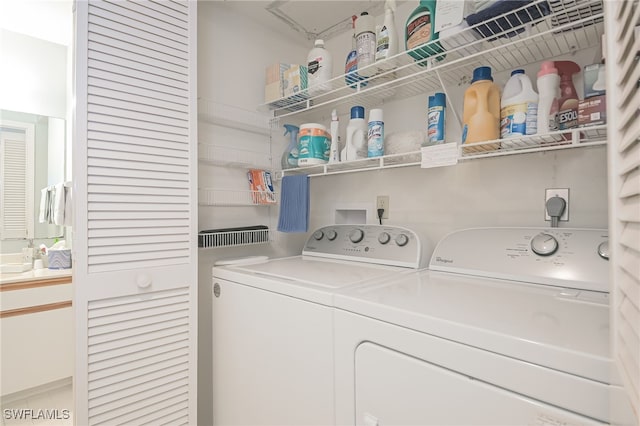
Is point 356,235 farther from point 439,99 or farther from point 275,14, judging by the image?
point 275,14

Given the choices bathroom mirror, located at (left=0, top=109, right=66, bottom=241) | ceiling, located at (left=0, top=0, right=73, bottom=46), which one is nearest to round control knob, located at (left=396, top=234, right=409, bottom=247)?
ceiling, located at (left=0, top=0, right=73, bottom=46)

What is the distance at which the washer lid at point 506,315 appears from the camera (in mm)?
634

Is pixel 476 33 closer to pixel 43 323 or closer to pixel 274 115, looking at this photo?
pixel 274 115

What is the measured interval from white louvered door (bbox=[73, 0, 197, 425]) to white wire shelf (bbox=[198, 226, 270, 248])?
0.08m

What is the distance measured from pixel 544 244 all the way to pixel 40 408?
135 inches

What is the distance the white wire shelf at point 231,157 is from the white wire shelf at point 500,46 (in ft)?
1.59

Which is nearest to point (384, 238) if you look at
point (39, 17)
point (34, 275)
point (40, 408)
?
point (34, 275)

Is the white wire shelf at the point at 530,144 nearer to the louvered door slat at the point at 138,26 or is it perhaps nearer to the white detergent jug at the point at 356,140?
the white detergent jug at the point at 356,140

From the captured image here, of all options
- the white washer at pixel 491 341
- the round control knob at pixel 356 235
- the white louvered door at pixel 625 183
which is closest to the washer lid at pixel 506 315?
the white washer at pixel 491 341

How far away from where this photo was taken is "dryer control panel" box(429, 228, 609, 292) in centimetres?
103

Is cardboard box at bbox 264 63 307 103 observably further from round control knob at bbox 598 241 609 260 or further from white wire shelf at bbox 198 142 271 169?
round control knob at bbox 598 241 609 260

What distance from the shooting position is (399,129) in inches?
70.4

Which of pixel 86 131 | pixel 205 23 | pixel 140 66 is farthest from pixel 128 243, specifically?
pixel 205 23

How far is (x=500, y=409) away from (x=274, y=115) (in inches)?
72.1
